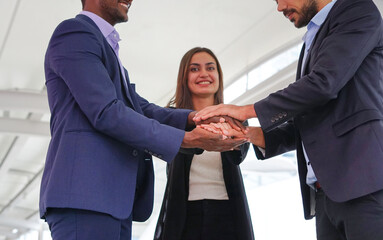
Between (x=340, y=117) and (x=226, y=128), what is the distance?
754mm

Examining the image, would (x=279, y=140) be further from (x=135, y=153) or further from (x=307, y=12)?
(x=135, y=153)

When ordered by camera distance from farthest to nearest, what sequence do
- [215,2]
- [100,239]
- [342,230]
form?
1. [215,2]
2. [342,230]
3. [100,239]

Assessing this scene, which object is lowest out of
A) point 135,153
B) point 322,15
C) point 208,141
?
point 135,153

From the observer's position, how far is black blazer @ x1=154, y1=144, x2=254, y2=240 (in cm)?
305

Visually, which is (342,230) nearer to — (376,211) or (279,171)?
(376,211)

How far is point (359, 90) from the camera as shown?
221 centimetres

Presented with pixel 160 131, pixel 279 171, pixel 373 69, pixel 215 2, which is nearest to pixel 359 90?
pixel 373 69

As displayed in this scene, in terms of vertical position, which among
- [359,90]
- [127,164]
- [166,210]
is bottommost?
[166,210]

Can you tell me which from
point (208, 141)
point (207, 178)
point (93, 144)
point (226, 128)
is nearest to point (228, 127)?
point (226, 128)

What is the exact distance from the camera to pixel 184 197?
3.14 m

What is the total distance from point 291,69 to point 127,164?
20.0 feet

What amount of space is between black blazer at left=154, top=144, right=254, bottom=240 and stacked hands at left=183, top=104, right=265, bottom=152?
9.9 inches

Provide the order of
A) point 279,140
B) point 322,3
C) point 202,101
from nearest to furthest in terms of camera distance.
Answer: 1. point 322,3
2. point 279,140
3. point 202,101

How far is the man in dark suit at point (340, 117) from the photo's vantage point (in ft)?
6.79
